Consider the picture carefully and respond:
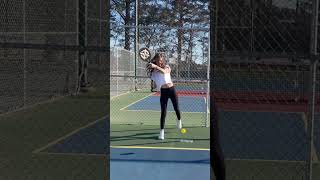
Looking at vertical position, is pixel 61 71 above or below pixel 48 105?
above

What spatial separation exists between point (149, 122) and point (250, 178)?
5.86 metres

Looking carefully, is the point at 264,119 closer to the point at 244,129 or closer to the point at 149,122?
the point at 244,129

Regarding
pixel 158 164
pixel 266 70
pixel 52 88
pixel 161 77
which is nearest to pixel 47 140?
pixel 161 77

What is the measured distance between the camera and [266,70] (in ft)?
31.4

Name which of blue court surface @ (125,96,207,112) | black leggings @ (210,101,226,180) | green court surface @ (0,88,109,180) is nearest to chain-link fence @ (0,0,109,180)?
green court surface @ (0,88,109,180)

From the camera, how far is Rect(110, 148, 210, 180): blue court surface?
7441 mm

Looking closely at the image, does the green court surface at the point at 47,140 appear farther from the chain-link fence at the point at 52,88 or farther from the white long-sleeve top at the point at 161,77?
the white long-sleeve top at the point at 161,77

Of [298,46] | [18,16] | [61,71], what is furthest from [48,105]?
[298,46]

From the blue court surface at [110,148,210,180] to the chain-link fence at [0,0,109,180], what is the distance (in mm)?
275

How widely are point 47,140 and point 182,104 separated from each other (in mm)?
7434

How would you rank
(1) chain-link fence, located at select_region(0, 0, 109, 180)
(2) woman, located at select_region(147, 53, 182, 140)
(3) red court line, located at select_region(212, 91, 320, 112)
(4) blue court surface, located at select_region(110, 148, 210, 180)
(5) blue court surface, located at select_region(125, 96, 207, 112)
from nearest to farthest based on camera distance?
(1) chain-link fence, located at select_region(0, 0, 109, 180)
(4) blue court surface, located at select_region(110, 148, 210, 180)
(2) woman, located at select_region(147, 53, 182, 140)
(5) blue court surface, located at select_region(125, 96, 207, 112)
(3) red court line, located at select_region(212, 91, 320, 112)

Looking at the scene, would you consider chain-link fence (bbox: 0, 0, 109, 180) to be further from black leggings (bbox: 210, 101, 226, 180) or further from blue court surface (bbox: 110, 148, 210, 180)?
black leggings (bbox: 210, 101, 226, 180)

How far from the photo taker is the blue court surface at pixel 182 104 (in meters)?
16.0

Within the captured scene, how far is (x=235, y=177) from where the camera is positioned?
24.5 feet
